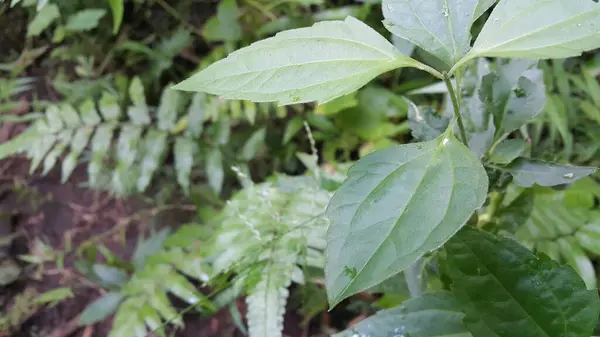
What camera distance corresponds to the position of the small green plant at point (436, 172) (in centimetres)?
48

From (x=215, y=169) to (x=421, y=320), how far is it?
106 centimetres

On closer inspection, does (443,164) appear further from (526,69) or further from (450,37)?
(526,69)

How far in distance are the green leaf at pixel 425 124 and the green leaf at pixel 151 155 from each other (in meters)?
1.08

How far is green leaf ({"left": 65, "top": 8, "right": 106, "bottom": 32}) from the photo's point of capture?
184 centimetres

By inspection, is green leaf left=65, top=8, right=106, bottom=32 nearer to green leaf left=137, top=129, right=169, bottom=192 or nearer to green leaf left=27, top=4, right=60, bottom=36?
green leaf left=27, top=4, right=60, bottom=36

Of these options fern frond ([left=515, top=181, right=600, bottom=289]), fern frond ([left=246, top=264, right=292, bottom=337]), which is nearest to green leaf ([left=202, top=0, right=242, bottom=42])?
fern frond ([left=246, top=264, right=292, bottom=337])

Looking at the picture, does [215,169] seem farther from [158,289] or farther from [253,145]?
[158,289]

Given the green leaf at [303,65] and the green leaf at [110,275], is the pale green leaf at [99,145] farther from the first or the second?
the green leaf at [303,65]

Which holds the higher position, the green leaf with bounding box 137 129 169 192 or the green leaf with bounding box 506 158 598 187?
the green leaf with bounding box 506 158 598 187

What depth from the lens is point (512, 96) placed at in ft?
2.42

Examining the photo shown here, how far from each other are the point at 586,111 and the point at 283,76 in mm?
1255

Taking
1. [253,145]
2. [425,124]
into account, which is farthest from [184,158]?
[425,124]

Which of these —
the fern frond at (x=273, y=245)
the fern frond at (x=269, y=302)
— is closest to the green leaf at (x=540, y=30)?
the fern frond at (x=273, y=245)

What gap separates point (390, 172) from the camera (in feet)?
1.76
